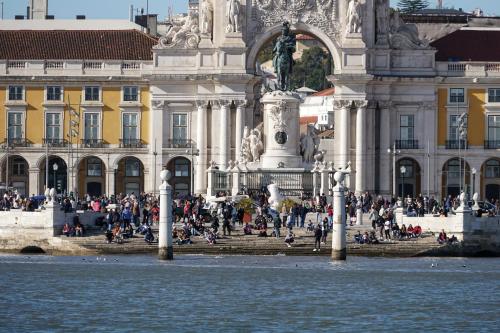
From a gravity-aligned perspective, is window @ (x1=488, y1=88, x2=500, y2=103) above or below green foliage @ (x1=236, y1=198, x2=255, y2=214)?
above

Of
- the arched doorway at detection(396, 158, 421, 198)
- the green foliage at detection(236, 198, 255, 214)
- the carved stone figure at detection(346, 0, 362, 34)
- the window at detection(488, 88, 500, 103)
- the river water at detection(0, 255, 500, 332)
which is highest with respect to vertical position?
the carved stone figure at detection(346, 0, 362, 34)

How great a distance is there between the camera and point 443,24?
162 meters

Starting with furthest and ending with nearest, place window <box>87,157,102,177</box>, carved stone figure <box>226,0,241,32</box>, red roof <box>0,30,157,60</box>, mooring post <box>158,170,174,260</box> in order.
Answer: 1. red roof <box>0,30,157,60</box>
2. window <box>87,157,102,177</box>
3. carved stone figure <box>226,0,241,32</box>
4. mooring post <box>158,170,174,260</box>

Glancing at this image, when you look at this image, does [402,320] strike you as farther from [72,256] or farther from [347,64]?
[347,64]

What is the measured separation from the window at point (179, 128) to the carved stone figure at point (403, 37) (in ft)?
39.3

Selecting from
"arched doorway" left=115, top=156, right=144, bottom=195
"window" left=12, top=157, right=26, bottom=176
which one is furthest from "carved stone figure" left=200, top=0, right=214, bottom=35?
"window" left=12, top=157, right=26, bottom=176

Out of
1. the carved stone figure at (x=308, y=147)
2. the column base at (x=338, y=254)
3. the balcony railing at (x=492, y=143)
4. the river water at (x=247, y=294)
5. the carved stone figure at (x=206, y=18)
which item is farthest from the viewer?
the balcony railing at (x=492, y=143)

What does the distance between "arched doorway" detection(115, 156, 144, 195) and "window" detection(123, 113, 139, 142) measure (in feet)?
3.87

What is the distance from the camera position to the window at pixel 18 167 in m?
146

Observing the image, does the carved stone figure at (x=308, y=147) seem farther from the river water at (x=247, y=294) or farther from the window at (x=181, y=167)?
the river water at (x=247, y=294)

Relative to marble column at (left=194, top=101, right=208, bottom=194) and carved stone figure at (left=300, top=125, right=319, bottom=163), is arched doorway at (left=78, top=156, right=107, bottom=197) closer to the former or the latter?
marble column at (left=194, top=101, right=208, bottom=194)

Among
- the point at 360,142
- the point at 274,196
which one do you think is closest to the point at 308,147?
the point at 274,196

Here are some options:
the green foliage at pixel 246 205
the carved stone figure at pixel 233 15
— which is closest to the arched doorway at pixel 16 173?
the carved stone figure at pixel 233 15

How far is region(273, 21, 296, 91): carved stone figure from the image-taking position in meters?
129
